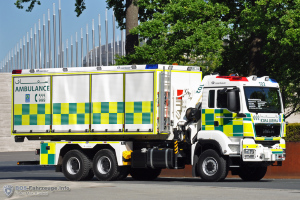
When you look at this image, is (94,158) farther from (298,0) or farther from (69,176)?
(298,0)

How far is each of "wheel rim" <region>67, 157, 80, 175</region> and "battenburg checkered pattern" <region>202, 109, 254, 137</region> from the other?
4.45 metres

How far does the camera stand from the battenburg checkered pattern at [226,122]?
21.3m

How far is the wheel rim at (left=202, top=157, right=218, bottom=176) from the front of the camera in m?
21.6

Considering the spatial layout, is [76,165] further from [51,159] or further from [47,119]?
[47,119]

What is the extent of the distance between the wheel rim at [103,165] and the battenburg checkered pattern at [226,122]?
3344mm

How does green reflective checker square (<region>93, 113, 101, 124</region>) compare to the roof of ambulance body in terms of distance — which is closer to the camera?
the roof of ambulance body

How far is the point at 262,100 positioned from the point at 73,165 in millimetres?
6381

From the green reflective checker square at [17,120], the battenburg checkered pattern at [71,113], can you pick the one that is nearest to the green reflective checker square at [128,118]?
the battenburg checkered pattern at [71,113]

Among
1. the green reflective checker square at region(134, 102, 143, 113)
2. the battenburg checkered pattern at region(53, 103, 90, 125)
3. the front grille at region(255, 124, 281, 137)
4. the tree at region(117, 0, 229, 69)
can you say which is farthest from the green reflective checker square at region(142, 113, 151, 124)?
the tree at region(117, 0, 229, 69)

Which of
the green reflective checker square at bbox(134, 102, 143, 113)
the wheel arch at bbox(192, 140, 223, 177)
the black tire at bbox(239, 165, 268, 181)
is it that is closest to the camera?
the wheel arch at bbox(192, 140, 223, 177)

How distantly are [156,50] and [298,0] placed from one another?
534 centimetres

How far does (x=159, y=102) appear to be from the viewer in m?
22.3

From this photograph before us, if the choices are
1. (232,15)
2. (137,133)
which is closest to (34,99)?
(137,133)

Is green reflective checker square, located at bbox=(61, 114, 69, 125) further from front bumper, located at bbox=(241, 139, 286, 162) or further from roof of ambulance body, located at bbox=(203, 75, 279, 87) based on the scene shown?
front bumper, located at bbox=(241, 139, 286, 162)
